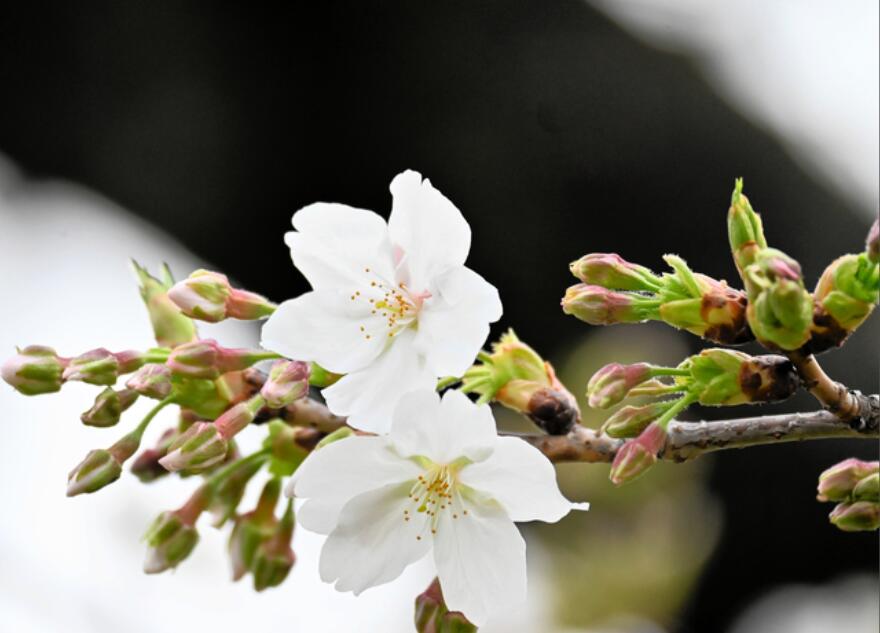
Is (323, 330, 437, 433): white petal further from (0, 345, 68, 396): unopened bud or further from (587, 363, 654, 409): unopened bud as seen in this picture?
(0, 345, 68, 396): unopened bud

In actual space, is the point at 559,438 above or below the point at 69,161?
above

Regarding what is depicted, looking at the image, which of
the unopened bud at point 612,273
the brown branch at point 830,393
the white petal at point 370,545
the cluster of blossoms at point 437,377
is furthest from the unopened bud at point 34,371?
the brown branch at point 830,393

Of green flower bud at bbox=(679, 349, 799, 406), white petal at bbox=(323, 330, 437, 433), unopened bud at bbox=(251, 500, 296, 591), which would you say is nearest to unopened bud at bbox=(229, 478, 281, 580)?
unopened bud at bbox=(251, 500, 296, 591)

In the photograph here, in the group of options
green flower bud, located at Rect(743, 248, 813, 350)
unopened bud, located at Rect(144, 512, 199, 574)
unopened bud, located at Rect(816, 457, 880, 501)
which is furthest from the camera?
unopened bud, located at Rect(144, 512, 199, 574)

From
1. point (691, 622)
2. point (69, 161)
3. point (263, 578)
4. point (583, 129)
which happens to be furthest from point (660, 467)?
point (69, 161)

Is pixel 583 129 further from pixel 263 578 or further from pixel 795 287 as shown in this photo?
pixel 795 287

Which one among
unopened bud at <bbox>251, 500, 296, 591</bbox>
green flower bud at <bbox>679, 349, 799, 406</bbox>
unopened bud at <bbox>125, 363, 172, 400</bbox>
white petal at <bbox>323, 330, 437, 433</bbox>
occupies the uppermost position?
green flower bud at <bbox>679, 349, 799, 406</bbox>
